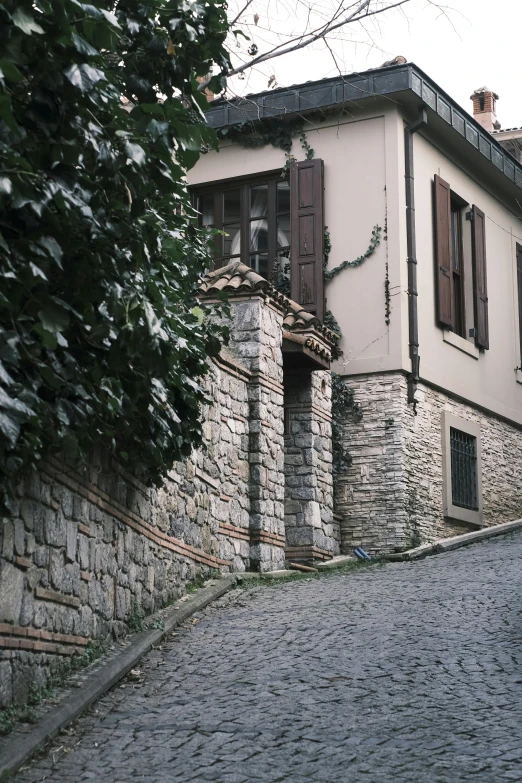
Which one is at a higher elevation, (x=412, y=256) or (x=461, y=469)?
(x=412, y=256)

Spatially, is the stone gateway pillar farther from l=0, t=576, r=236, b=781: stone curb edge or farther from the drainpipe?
l=0, t=576, r=236, b=781: stone curb edge

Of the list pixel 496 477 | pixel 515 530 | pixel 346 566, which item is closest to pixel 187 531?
pixel 346 566

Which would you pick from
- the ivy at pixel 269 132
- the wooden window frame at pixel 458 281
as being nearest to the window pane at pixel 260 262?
the ivy at pixel 269 132

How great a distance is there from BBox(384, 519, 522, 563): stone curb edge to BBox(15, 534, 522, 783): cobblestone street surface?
138 inches

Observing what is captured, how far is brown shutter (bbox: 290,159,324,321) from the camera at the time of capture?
49.6 feet

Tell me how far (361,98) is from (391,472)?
502 cm

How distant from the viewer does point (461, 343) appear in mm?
16344

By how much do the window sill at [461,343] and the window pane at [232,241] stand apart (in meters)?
3.17

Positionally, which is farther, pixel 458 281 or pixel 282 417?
pixel 458 281

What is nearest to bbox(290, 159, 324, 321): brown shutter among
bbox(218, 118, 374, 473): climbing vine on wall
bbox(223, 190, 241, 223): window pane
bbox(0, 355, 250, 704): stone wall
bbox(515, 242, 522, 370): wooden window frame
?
bbox(218, 118, 374, 473): climbing vine on wall

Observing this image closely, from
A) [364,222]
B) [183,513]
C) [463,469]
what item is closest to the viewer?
[183,513]

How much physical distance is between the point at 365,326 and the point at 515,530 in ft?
11.9

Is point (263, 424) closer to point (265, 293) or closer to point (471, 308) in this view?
point (265, 293)

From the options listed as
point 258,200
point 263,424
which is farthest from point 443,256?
point 263,424
